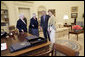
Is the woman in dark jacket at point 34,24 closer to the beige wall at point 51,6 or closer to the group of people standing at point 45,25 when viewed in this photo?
the group of people standing at point 45,25

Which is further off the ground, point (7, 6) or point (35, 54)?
point (7, 6)

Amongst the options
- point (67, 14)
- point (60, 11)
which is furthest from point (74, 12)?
point (60, 11)

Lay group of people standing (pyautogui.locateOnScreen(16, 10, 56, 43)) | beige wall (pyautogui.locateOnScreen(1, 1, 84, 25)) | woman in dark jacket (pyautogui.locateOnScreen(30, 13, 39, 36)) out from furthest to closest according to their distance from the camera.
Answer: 1. beige wall (pyautogui.locateOnScreen(1, 1, 84, 25))
2. woman in dark jacket (pyautogui.locateOnScreen(30, 13, 39, 36))
3. group of people standing (pyautogui.locateOnScreen(16, 10, 56, 43))

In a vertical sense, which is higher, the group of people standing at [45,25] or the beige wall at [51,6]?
the beige wall at [51,6]

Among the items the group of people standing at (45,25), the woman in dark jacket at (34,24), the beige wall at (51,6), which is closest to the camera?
the group of people standing at (45,25)

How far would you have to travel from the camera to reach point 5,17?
5.13 meters

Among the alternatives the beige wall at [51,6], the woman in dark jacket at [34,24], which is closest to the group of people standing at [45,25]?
the woman in dark jacket at [34,24]

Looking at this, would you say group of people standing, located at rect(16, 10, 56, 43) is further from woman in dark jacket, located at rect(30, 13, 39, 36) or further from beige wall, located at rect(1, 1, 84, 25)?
beige wall, located at rect(1, 1, 84, 25)

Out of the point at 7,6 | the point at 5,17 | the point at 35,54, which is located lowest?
the point at 35,54

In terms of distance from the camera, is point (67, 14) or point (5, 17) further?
point (67, 14)

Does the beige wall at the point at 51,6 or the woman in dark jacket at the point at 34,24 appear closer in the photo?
the woman in dark jacket at the point at 34,24

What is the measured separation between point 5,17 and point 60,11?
4.10 m

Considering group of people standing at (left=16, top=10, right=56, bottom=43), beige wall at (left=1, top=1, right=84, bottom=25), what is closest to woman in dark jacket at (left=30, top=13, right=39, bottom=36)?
group of people standing at (left=16, top=10, right=56, bottom=43)

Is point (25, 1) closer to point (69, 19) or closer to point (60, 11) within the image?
point (60, 11)
